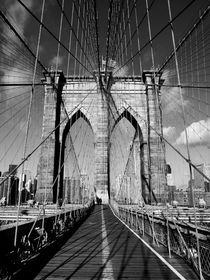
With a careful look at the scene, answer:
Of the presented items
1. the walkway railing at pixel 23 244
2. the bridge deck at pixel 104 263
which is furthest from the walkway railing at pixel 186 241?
the walkway railing at pixel 23 244

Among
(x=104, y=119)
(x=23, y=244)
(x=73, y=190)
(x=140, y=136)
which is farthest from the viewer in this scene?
(x=140, y=136)

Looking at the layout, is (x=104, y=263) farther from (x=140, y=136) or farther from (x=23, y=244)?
(x=140, y=136)

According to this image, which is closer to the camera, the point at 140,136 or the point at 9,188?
the point at 9,188

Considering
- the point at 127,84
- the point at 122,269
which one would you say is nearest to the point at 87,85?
the point at 127,84

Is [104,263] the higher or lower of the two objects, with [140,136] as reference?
lower

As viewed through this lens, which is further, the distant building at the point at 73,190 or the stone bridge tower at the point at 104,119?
the stone bridge tower at the point at 104,119

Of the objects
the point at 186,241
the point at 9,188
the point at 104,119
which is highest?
the point at 104,119

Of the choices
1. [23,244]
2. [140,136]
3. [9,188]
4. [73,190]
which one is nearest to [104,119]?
[140,136]

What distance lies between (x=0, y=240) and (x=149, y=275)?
214 centimetres

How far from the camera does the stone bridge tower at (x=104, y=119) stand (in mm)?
23500

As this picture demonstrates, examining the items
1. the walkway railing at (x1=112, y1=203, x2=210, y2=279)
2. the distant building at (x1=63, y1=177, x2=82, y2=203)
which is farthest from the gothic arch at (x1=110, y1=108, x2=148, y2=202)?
the walkway railing at (x1=112, y1=203, x2=210, y2=279)

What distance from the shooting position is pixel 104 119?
26031mm

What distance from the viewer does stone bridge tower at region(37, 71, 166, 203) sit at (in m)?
23.5

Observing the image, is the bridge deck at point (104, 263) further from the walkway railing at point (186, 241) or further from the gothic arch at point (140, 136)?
the gothic arch at point (140, 136)
